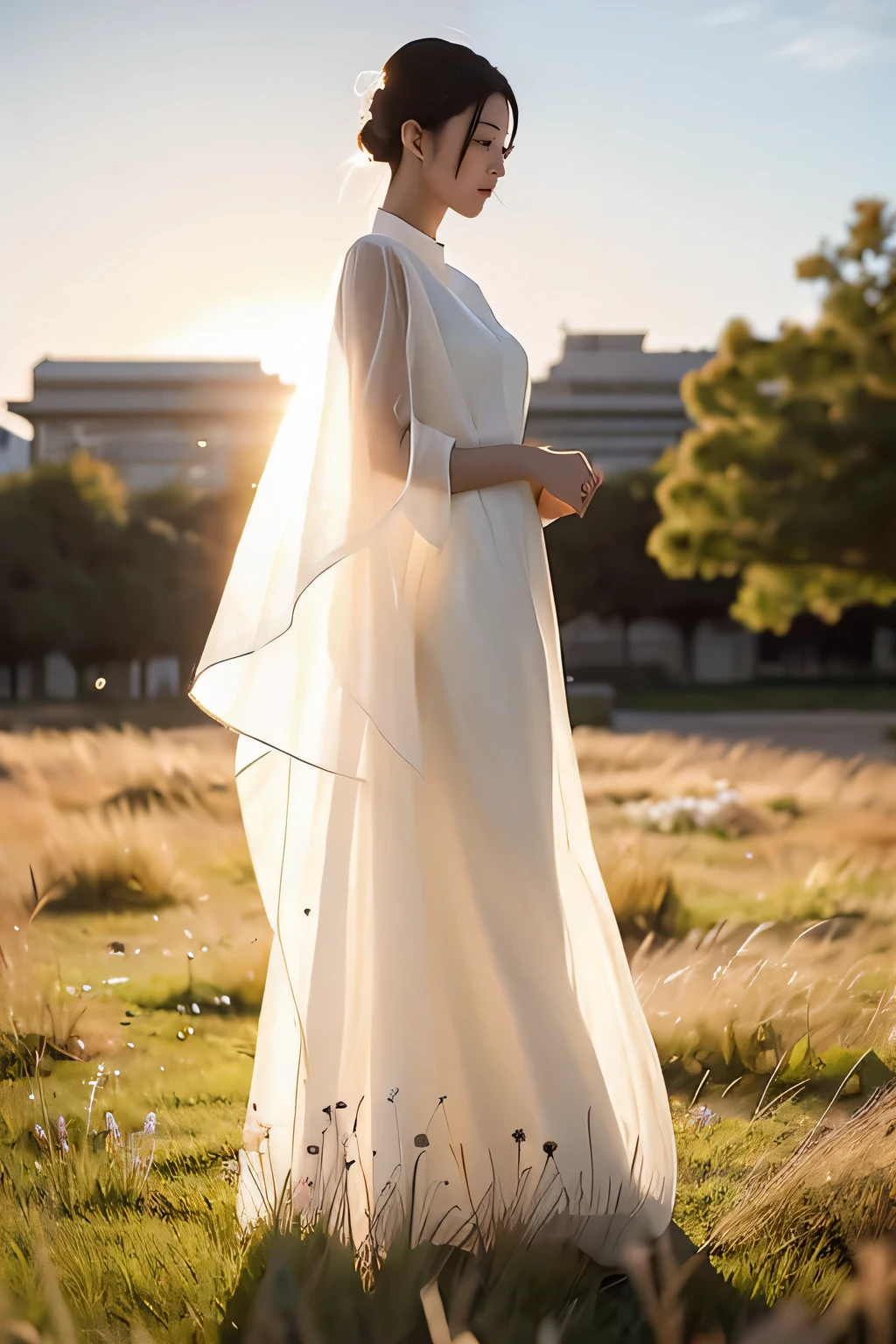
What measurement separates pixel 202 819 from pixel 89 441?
3649 centimetres

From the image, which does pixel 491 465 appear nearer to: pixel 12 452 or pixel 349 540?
pixel 349 540

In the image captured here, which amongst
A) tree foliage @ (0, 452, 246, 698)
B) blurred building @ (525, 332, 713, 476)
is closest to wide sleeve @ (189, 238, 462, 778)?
tree foliage @ (0, 452, 246, 698)

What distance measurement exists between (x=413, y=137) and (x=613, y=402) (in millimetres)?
38883

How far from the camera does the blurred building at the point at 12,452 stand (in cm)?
4253

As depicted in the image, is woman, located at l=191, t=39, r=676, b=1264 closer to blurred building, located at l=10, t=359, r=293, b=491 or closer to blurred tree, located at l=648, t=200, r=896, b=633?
blurred tree, located at l=648, t=200, r=896, b=633

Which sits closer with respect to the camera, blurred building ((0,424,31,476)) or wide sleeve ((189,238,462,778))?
wide sleeve ((189,238,462,778))

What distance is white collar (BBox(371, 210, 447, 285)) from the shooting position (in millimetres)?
2244

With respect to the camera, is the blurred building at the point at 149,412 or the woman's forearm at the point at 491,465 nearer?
the woman's forearm at the point at 491,465

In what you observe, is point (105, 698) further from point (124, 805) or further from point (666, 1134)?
point (666, 1134)

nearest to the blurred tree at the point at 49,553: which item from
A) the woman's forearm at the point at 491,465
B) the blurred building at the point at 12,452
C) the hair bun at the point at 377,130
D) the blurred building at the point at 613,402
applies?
the blurred building at the point at 613,402

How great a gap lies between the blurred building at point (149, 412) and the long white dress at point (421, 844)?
38.6m

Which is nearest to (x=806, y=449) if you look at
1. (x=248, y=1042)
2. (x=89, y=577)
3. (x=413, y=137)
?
(x=89, y=577)

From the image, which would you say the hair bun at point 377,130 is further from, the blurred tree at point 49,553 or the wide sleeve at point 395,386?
the blurred tree at point 49,553

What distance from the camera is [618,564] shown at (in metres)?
30.5
